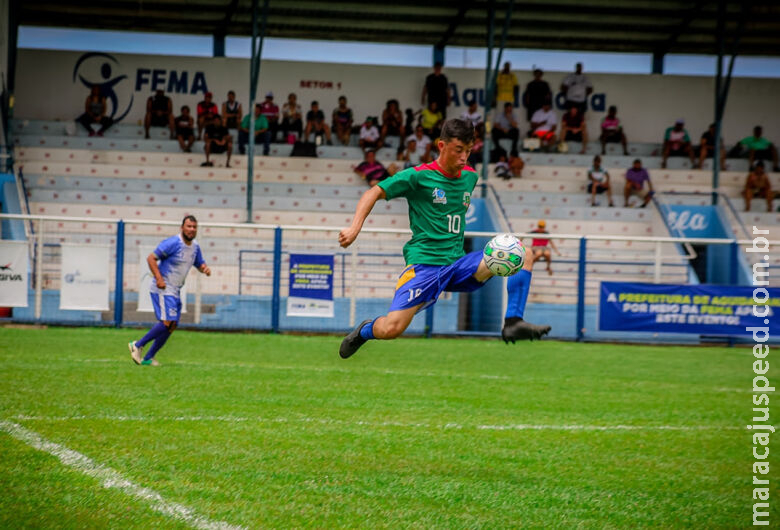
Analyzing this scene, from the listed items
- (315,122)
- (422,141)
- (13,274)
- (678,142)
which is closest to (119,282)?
(13,274)

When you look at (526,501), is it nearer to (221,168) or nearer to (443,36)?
(221,168)

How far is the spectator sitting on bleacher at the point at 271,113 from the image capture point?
26312mm

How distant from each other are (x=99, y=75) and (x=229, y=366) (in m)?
17.7

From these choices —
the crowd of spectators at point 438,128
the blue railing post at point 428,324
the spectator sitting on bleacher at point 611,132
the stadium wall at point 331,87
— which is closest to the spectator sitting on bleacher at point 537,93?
the crowd of spectators at point 438,128

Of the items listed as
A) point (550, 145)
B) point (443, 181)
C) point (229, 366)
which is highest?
point (550, 145)

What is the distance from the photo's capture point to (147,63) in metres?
27.9

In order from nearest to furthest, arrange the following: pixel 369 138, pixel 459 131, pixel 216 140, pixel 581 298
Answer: pixel 459 131 < pixel 581 298 < pixel 216 140 < pixel 369 138

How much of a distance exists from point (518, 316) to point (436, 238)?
106cm

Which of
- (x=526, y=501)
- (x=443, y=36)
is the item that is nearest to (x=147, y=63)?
(x=443, y=36)

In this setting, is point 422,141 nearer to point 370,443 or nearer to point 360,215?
point 370,443

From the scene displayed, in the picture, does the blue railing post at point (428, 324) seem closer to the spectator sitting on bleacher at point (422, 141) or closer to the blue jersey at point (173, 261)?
the spectator sitting on bleacher at point (422, 141)

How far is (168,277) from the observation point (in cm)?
1286

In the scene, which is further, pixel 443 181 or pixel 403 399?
pixel 403 399

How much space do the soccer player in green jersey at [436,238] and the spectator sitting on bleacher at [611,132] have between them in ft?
69.0
